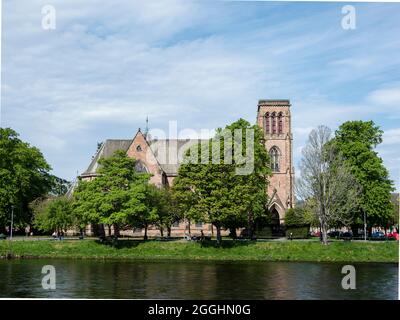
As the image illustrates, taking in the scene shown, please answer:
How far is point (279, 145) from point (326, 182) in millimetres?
22462

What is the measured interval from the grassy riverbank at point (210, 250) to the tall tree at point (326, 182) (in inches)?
142

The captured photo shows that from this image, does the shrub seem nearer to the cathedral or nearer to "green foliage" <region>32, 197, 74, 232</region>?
the cathedral

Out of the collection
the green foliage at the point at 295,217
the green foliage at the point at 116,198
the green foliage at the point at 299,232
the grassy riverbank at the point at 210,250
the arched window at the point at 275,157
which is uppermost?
the arched window at the point at 275,157

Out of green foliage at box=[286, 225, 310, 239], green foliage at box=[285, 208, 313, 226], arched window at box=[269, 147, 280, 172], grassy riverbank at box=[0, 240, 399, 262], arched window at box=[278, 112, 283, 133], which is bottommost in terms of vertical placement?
grassy riverbank at box=[0, 240, 399, 262]

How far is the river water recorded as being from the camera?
84.2ft

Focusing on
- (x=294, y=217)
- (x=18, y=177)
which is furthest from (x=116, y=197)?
(x=294, y=217)

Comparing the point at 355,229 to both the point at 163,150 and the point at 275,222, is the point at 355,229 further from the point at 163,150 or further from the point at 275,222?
the point at 163,150

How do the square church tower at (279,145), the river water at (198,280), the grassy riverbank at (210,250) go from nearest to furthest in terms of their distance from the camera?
the river water at (198,280), the grassy riverbank at (210,250), the square church tower at (279,145)

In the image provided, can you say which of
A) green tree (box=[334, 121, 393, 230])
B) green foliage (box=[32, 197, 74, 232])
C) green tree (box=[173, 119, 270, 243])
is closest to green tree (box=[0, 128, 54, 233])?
green foliage (box=[32, 197, 74, 232])

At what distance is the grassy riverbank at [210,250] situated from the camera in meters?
46.5

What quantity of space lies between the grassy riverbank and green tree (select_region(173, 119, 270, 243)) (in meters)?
3.23

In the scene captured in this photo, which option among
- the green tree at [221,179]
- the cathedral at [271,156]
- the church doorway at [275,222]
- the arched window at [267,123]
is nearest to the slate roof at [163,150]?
the cathedral at [271,156]

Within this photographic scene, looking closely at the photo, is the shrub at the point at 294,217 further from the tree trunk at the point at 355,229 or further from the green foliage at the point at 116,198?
the green foliage at the point at 116,198

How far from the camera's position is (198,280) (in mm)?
31016
